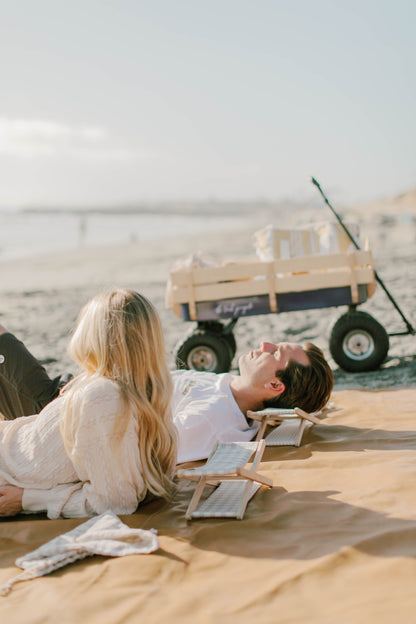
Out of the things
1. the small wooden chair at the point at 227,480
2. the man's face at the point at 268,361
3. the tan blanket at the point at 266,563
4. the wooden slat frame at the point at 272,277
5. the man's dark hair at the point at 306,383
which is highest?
the wooden slat frame at the point at 272,277

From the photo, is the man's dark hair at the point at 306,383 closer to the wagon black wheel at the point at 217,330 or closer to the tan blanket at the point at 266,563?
the tan blanket at the point at 266,563

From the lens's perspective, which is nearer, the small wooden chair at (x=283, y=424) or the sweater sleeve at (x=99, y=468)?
the sweater sleeve at (x=99, y=468)

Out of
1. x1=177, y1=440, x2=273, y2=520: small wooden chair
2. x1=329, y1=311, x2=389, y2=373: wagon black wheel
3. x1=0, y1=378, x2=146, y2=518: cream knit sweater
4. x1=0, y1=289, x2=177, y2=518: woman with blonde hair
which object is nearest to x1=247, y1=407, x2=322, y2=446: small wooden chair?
x1=177, y1=440, x2=273, y2=520: small wooden chair

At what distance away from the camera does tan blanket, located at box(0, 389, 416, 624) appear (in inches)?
79.7

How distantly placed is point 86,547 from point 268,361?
179 centimetres

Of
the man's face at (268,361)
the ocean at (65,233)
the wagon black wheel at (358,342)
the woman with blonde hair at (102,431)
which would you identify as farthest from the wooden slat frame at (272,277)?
the ocean at (65,233)

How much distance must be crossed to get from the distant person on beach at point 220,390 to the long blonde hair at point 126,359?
926mm

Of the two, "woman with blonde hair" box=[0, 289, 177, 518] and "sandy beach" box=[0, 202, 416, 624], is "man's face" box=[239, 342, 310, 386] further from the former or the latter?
"woman with blonde hair" box=[0, 289, 177, 518]

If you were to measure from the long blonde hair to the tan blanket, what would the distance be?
1.52 ft

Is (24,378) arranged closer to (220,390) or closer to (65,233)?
(220,390)

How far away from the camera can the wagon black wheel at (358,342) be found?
19.7 ft

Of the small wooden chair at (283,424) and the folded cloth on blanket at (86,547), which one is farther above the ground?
the small wooden chair at (283,424)

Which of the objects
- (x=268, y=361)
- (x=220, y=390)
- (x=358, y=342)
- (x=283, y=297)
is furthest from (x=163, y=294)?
(x=268, y=361)

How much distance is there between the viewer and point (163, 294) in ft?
40.7
